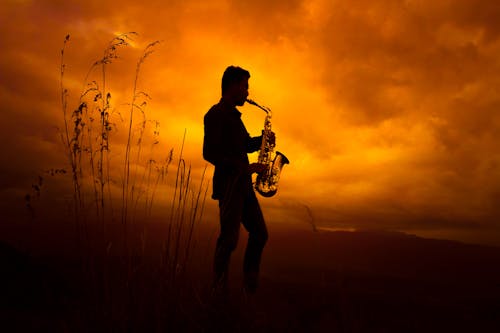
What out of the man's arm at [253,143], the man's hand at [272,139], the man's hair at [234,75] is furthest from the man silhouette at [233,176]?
the man's hand at [272,139]

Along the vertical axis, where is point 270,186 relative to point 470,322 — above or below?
above

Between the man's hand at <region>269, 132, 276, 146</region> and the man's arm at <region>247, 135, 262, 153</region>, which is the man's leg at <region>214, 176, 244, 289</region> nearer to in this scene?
the man's arm at <region>247, 135, 262, 153</region>

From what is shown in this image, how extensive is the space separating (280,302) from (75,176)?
132 inches

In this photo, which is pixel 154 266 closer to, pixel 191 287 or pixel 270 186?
pixel 191 287

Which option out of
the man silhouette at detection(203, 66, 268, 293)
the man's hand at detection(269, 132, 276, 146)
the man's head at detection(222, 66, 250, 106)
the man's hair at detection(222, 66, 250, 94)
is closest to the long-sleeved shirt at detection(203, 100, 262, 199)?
the man silhouette at detection(203, 66, 268, 293)

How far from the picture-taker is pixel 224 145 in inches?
170

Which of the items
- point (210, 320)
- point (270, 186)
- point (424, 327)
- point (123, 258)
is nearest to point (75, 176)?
point (123, 258)

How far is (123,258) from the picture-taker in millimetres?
3076

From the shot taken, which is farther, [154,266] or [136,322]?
[154,266]

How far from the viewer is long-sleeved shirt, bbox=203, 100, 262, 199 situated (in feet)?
13.6

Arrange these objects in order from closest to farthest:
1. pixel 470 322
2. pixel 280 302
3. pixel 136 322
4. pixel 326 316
Result: 1. pixel 136 322
2. pixel 326 316
3. pixel 280 302
4. pixel 470 322

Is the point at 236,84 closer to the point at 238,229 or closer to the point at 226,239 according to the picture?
the point at 238,229

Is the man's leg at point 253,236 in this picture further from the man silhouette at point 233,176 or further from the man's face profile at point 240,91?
the man's face profile at point 240,91

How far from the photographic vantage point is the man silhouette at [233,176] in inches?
160
